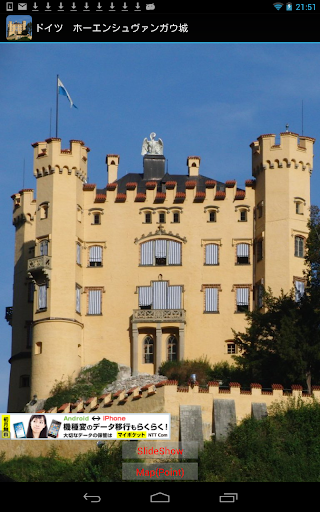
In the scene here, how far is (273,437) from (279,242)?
2091 centimetres

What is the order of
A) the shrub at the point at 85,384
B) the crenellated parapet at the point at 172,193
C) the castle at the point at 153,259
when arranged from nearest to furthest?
the shrub at the point at 85,384 → the castle at the point at 153,259 → the crenellated parapet at the point at 172,193

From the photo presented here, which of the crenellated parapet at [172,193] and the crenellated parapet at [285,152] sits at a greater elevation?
the crenellated parapet at [285,152]

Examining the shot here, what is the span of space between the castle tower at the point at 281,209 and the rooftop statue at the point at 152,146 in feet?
27.7

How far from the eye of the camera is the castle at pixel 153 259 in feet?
200

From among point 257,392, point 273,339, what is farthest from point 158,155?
point 257,392

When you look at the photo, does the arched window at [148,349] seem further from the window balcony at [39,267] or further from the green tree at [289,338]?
the green tree at [289,338]

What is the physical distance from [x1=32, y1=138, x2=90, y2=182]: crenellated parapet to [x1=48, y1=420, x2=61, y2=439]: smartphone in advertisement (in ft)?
112

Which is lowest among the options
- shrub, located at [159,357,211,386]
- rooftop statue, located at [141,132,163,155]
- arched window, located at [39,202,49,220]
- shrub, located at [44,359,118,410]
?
shrub, located at [44,359,118,410]
